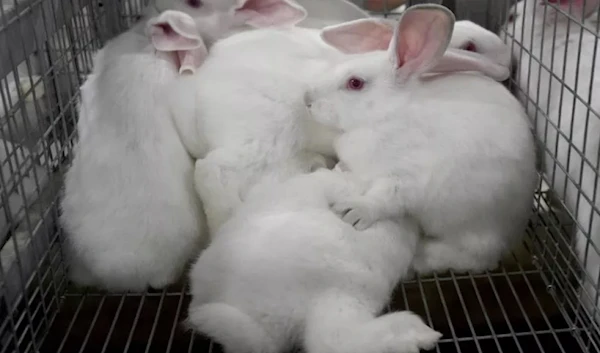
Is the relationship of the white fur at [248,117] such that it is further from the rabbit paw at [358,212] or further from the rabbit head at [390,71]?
the rabbit paw at [358,212]

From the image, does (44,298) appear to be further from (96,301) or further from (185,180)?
(185,180)

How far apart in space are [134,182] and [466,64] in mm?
620

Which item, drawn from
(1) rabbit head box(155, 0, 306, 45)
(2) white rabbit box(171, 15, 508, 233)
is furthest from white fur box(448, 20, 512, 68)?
(1) rabbit head box(155, 0, 306, 45)

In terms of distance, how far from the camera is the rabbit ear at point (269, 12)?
1543 millimetres

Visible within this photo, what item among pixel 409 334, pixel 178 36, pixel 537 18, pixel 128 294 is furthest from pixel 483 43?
pixel 128 294

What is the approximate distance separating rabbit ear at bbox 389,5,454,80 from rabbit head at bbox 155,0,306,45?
1.12 feet

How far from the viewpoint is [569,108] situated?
1268 mm

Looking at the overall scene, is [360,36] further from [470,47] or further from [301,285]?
[301,285]

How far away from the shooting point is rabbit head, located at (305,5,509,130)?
4.00ft

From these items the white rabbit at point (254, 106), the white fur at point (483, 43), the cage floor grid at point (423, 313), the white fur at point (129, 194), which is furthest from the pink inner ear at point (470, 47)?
the white fur at point (129, 194)

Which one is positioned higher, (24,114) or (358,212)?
(24,114)

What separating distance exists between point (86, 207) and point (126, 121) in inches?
7.0

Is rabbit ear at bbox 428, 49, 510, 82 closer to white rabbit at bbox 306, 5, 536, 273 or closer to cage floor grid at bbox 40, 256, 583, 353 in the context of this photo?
white rabbit at bbox 306, 5, 536, 273

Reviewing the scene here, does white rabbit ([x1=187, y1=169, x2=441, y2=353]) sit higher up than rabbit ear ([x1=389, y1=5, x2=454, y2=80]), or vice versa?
rabbit ear ([x1=389, y1=5, x2=454, y2=80])
